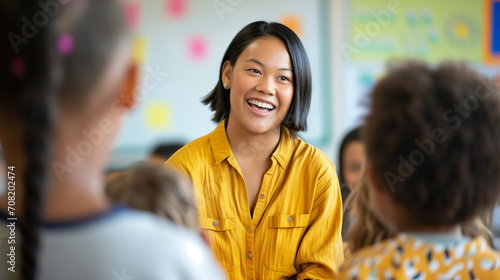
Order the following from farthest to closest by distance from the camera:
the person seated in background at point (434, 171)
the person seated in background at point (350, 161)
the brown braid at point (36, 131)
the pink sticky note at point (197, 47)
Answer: the pink sticky note at point (197, 47)
the person seated in background at point (350, 161)
the person seated in background at point (434, 171)
the brown braid at point (36, 131)

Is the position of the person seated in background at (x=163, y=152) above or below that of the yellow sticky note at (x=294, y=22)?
below

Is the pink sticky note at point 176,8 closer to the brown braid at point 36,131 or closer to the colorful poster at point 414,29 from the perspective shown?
the colorful poster at point 414,29

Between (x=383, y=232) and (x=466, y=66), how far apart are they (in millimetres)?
334

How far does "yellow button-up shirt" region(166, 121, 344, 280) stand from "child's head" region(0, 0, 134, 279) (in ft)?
3.12

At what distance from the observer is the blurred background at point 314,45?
3.31 metres

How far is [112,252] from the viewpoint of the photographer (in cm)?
60

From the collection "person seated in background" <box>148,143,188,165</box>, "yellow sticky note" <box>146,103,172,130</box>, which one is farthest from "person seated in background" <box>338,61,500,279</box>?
"yellow sticky note" <box>146,103,172,130</box>

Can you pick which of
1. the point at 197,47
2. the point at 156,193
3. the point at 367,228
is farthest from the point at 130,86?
the point at 197,47

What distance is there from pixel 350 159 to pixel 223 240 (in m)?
0.83

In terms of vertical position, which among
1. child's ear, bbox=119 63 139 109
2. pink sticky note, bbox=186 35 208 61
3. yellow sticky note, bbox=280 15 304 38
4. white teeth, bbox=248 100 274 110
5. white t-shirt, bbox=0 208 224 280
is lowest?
white t-shirt, bbox=0 208 224 280

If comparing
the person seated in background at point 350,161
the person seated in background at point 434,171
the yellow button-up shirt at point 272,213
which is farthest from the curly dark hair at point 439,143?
the person seated in background at point 350,161

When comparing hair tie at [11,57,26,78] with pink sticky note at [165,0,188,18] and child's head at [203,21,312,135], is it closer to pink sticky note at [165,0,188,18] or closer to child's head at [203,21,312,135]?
child's head at [203,21,312,135]

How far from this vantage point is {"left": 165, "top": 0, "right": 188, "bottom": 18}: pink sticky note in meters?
3.36

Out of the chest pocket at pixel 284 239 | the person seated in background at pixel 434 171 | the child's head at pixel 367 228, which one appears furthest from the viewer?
the chest pocket at pixel 284 239
